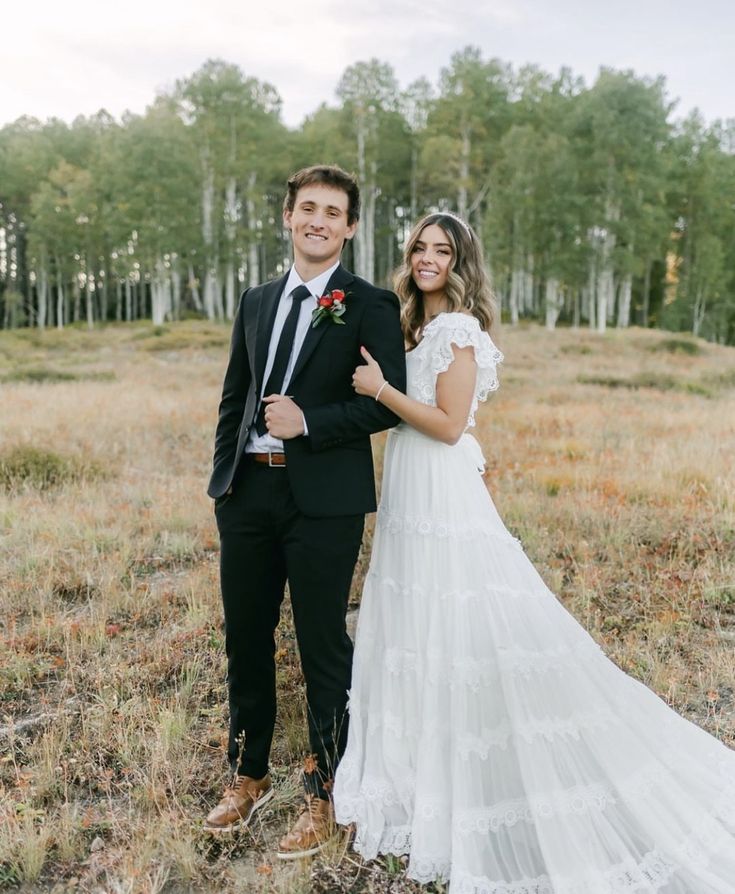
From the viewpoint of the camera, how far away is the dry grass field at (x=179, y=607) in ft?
10.0

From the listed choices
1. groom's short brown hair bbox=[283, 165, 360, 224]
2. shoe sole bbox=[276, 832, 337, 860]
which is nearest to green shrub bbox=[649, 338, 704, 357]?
groom's short brown hair bbox=[283, 165, 360, 224]

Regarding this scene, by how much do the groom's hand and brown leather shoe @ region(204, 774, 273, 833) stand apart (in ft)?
5.48

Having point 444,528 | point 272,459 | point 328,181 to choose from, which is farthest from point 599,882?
point 328,181

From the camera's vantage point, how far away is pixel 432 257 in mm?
3240

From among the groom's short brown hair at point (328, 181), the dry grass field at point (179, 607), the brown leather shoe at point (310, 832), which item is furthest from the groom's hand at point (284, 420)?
the dry grass field at point (179, 607)

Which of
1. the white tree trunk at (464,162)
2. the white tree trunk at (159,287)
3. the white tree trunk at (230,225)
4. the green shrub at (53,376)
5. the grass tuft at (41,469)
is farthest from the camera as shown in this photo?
the white tree trunk at (230,225)

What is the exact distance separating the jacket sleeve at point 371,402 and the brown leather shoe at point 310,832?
160 centimetres

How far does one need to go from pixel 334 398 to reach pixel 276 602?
983 millimetres

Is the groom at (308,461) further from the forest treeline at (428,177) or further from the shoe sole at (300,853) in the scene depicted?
the forest treeline at (428,177)

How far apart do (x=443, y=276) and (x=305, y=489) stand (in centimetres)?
118

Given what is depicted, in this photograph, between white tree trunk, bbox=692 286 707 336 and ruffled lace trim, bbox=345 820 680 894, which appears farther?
white tree trunk, bbox=692 286 707 336

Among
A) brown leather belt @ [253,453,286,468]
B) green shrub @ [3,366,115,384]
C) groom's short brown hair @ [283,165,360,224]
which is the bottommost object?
green shrub @ [3,366,115,384]

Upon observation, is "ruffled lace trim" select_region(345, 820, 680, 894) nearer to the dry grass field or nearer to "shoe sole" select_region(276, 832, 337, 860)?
the dry grass field

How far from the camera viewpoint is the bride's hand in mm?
2922
